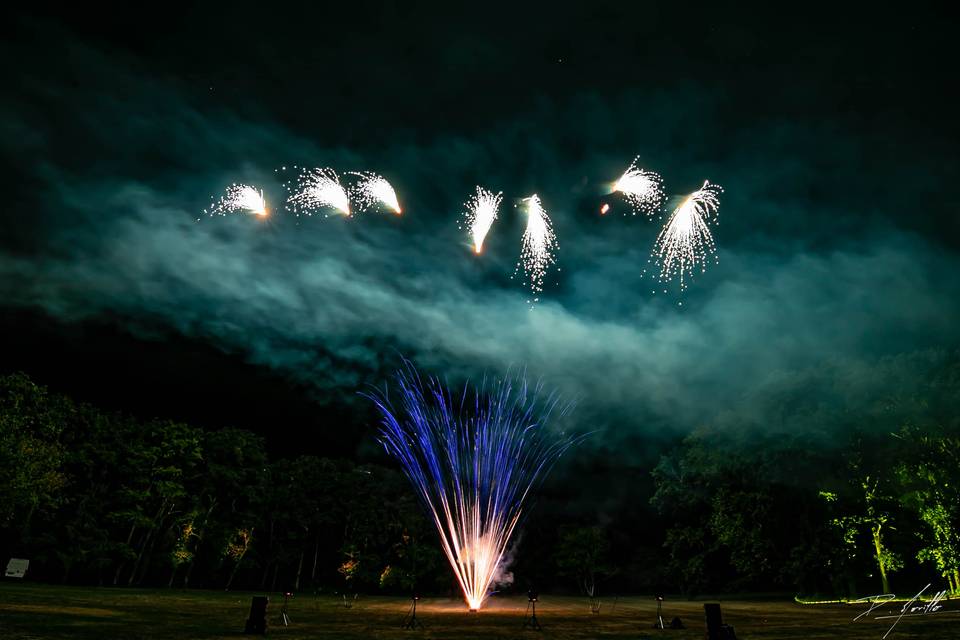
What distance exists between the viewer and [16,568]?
3991cm

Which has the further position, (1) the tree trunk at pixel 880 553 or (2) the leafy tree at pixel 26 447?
(1) the tree trunk at pixel 880 553

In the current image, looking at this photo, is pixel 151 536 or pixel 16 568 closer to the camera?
pixel 16 568

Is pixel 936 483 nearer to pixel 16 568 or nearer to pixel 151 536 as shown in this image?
pixel 151 536

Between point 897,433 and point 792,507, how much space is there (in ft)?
28.2

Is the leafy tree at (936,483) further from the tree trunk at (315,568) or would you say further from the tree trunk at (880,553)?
the tree trunk at (315,568)

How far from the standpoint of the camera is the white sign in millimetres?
39750

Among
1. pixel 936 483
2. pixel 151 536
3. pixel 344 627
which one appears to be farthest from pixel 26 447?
pixel 936 483

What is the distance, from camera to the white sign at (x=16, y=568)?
39750 millimetres

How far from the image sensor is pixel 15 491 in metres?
34.9

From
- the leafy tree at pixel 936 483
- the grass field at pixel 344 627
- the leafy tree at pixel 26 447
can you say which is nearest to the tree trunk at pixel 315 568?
the leafy tree at pixel 26 447

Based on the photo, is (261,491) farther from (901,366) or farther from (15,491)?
(901,366)

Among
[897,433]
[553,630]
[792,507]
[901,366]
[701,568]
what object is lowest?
[553,630]

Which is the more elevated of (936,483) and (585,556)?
(936,483)

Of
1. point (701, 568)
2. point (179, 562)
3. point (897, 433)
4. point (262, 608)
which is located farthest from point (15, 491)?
point (897, 433)
